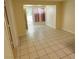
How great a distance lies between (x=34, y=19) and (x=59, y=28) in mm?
5097

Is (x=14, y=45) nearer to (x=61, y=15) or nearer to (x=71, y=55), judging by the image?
(x=71, y=55)

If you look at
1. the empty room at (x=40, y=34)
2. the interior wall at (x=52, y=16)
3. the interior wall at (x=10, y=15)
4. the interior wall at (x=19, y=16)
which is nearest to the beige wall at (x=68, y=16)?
the empty room at (x=40, y=34)

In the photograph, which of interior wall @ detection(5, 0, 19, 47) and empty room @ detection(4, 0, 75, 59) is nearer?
empty room @ detection(4, 0, 75, 59)

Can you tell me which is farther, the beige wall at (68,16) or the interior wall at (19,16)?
the beige wall at (68,16)

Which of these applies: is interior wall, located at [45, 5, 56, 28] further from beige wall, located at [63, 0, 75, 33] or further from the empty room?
beige wall, located at [63, 0, 75, 33]

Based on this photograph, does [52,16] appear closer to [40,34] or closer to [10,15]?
[40,34]

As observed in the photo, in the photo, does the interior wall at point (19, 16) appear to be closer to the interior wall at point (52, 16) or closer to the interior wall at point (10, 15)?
the interior wall at point (10, 15)

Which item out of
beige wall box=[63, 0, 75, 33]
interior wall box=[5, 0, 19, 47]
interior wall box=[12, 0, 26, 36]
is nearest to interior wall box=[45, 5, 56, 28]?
beige wall box=[63, 0, 75, 33]

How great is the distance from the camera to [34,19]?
1244 centimetres

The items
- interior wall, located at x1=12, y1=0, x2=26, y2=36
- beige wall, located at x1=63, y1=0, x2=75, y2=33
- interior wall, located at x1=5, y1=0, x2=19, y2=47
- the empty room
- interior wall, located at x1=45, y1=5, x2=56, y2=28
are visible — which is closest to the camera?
the empty room

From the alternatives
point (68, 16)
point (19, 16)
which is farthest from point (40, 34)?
point (68, 16)
